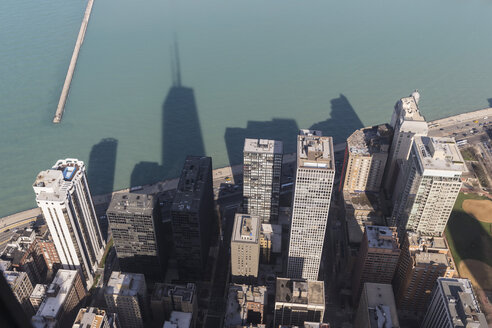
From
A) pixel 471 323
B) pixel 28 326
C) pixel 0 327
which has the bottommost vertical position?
pixel 471 323

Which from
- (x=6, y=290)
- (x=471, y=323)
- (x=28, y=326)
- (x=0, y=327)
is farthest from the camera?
(x=471, y=323)

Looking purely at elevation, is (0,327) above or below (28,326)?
above

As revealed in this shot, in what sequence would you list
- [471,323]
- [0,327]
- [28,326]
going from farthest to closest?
[471,323] < [28,326] < [0,327]

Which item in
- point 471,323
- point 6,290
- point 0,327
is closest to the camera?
point 0,327

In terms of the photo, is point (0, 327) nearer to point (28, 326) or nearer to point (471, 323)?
point (28, 326)

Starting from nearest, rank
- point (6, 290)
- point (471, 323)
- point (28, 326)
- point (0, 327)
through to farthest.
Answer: point (0, 327), point (6, 290), point (28, 326), point (471, 323)

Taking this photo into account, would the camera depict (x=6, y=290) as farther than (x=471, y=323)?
No

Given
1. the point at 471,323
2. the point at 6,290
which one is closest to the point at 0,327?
the point at 6,290

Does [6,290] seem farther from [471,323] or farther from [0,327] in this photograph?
[471,323]

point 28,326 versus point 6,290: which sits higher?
point 6,290
